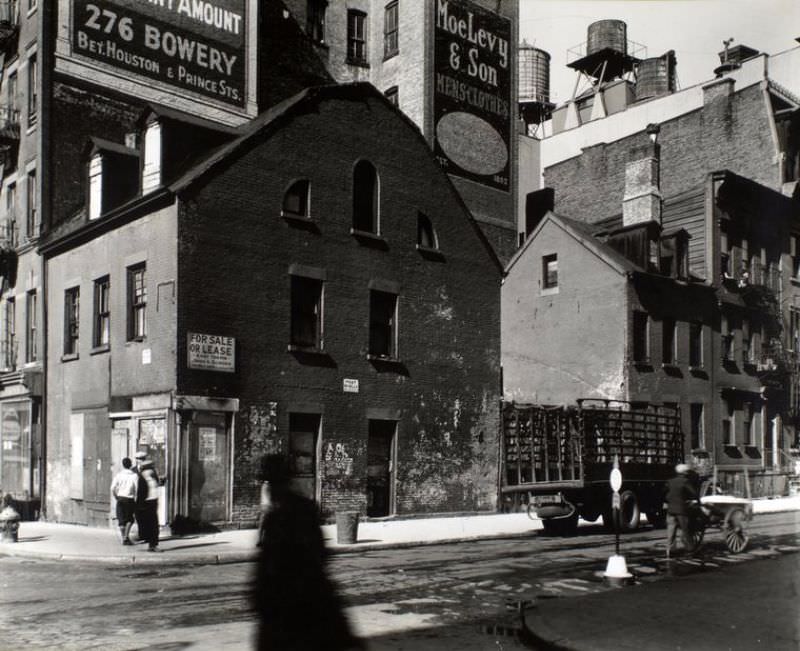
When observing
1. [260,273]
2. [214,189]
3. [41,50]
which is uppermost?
[41,50]

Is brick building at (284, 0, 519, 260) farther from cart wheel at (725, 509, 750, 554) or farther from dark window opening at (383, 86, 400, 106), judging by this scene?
cart wheel at (725, 509, 750, 554)

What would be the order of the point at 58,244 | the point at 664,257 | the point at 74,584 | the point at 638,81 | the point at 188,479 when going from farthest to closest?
1. the point at 638,81
2. the point at 664,257
3. the point at 58,244
4. the point at 188,479
5. the point at 74,584

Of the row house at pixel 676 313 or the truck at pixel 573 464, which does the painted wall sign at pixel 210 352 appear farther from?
the row house at pixel 676 313

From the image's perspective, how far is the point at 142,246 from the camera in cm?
2156

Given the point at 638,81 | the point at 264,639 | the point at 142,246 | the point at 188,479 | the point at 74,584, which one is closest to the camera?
the point at 264,639

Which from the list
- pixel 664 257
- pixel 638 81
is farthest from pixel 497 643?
pixel 638 81

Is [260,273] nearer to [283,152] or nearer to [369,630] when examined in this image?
[283,152]

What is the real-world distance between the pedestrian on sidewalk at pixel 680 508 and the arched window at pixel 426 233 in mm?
12224

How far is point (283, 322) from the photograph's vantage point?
877 inches

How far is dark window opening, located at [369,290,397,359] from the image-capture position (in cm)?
2448

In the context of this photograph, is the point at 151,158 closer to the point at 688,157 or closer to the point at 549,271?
the point at 549,271

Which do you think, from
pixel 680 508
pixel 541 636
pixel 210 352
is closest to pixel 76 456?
pixel 210 352

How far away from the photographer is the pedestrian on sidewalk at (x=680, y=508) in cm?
1533

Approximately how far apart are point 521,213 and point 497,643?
3721cm
